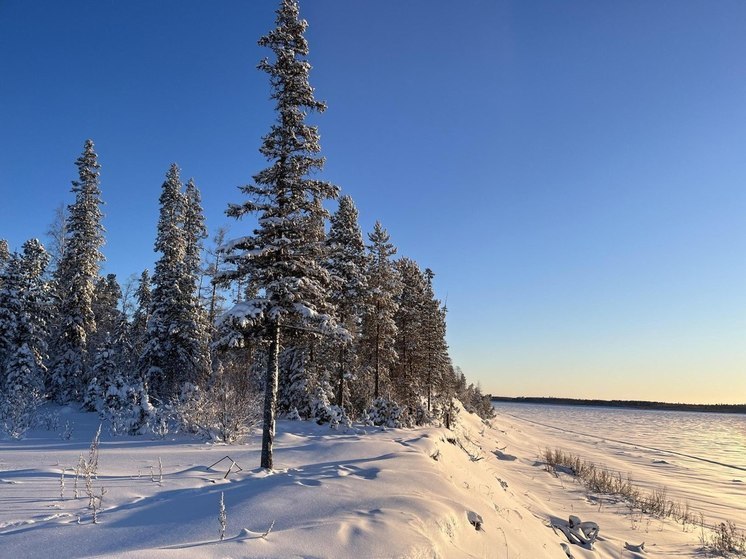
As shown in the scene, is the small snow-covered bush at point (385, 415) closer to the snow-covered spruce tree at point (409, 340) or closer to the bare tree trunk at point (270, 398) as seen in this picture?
the snow-covered spruce tree at point (409, 340)

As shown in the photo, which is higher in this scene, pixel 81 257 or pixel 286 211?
pixel 81 257

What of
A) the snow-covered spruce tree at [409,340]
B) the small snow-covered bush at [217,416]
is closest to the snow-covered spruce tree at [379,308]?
the snow-covered spruce tree at [409,340]

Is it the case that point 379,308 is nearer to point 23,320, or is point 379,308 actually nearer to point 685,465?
point 23,320

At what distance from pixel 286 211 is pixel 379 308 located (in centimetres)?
1839

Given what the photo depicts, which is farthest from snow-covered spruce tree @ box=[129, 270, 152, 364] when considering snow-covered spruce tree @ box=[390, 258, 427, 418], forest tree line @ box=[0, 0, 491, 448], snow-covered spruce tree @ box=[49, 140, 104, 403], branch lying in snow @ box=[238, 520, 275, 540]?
branch lying in snow @ box=[238, 520, 275, 540]

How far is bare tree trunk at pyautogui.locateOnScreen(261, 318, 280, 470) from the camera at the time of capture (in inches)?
443

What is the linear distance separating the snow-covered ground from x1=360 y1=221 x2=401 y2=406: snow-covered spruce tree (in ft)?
53.1

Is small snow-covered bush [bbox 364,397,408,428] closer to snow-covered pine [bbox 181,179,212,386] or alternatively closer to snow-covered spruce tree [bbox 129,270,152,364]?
snow-covered pine [bbox 181,179,212,386]

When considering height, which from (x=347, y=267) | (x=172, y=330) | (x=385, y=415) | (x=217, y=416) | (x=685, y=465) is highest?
(x=347, y=267)

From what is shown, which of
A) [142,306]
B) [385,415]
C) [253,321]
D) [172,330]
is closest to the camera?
[253,321]

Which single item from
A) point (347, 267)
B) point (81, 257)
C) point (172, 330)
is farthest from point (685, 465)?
point (81, 257)

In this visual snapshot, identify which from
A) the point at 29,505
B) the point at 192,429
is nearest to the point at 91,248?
the point at 192,429

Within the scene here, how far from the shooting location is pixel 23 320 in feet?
95.9

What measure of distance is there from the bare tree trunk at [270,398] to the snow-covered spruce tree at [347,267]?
14503 mm
